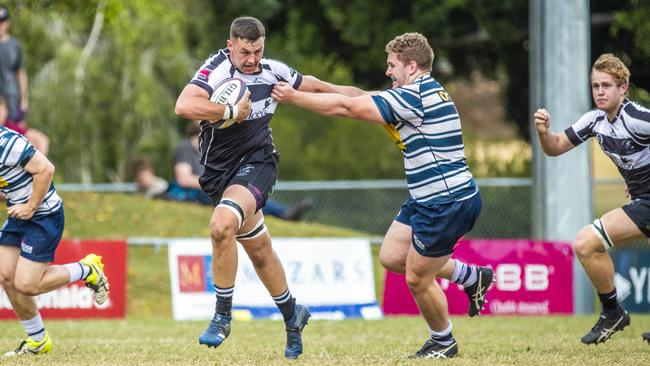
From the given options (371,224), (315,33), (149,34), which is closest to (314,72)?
(315,33)

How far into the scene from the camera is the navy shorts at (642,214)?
8531mm

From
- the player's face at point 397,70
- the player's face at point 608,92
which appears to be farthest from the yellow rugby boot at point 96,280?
the player's face at point 608,92

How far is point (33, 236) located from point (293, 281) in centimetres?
505

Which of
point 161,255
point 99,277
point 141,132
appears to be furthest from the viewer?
point 141,132

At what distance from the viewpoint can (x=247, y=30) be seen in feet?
25.6

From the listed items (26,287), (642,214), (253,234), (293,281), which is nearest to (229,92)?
(253,234)

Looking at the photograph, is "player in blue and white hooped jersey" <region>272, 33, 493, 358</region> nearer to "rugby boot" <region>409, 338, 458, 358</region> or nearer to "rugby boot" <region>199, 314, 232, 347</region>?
"rugby boot" <region>409, 338, 458, 358</region>

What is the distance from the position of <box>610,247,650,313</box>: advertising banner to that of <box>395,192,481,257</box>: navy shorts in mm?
6354

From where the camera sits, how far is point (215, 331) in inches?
307

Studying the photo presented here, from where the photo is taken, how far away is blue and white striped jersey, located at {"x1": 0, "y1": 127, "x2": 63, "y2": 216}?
8391 mm

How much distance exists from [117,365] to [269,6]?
1510cm

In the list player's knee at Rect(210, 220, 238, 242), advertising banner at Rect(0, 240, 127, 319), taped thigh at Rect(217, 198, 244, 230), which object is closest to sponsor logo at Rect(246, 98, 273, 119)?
taped thigh at Rect(217, 198, 244, 230)

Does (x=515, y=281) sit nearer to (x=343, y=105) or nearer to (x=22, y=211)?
(x=343, y=105)

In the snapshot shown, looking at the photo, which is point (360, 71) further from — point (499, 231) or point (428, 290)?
point (428, 290)
